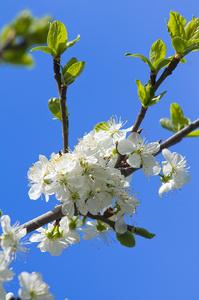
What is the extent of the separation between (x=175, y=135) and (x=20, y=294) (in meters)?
1.06

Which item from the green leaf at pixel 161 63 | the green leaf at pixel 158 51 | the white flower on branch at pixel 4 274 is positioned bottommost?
the white flower on branch at pixel 4 274

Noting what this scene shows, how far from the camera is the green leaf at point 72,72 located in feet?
6.32

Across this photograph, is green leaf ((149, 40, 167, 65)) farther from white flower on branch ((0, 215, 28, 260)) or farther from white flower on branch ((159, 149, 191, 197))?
white flower on branch ((0, 215, 28, 260))

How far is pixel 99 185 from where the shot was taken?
70.4 inches

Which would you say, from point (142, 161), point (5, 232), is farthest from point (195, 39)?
point (5, 232)

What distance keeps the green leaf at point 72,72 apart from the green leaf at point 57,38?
12cm

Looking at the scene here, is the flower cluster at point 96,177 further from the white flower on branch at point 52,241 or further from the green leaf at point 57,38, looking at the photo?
the green leaf at point 57,38

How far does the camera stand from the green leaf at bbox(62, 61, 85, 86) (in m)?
1.93

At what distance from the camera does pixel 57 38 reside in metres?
1.94

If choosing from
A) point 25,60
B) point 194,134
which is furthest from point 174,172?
point 25,60

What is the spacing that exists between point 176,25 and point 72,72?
2.11 ft

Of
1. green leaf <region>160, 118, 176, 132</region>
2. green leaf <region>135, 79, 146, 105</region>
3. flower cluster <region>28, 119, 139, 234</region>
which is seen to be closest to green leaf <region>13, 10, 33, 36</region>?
flower cluster <region>28, 119, 139, 234</region>

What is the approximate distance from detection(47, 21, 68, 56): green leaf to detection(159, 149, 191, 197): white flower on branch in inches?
32.4

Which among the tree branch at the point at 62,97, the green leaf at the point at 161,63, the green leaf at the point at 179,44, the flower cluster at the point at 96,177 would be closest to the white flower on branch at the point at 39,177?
the flower cluster at the point at 96,177
